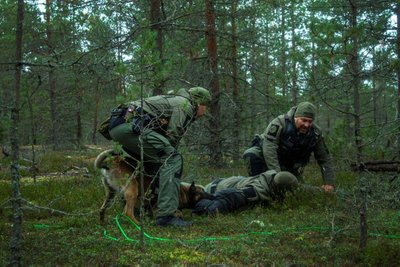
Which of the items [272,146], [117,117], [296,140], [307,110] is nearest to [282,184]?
[272,146]

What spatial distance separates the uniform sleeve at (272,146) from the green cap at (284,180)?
0.36 m

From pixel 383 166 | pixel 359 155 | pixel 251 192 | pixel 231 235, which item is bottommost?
pixel 231 235

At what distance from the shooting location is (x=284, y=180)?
7.33m

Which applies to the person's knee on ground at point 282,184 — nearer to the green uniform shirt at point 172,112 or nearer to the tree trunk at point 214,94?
the green uniform shirt at point 172,112

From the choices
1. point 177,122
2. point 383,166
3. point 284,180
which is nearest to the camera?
point 177,122

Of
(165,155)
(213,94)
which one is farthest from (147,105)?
(213,94)

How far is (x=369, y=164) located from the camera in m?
6.70

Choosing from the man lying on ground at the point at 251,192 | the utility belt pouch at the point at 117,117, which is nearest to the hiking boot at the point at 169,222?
the man lying on ground at the point at 251,192

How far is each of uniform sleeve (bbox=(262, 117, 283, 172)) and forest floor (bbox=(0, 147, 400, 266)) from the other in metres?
0.66

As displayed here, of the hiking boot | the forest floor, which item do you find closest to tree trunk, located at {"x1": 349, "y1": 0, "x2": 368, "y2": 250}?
the forest floor

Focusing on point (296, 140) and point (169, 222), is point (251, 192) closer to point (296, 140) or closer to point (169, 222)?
point (296, 140)

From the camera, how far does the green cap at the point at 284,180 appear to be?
730 cm

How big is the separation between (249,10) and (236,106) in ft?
11.9

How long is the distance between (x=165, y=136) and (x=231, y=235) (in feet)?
5.61
